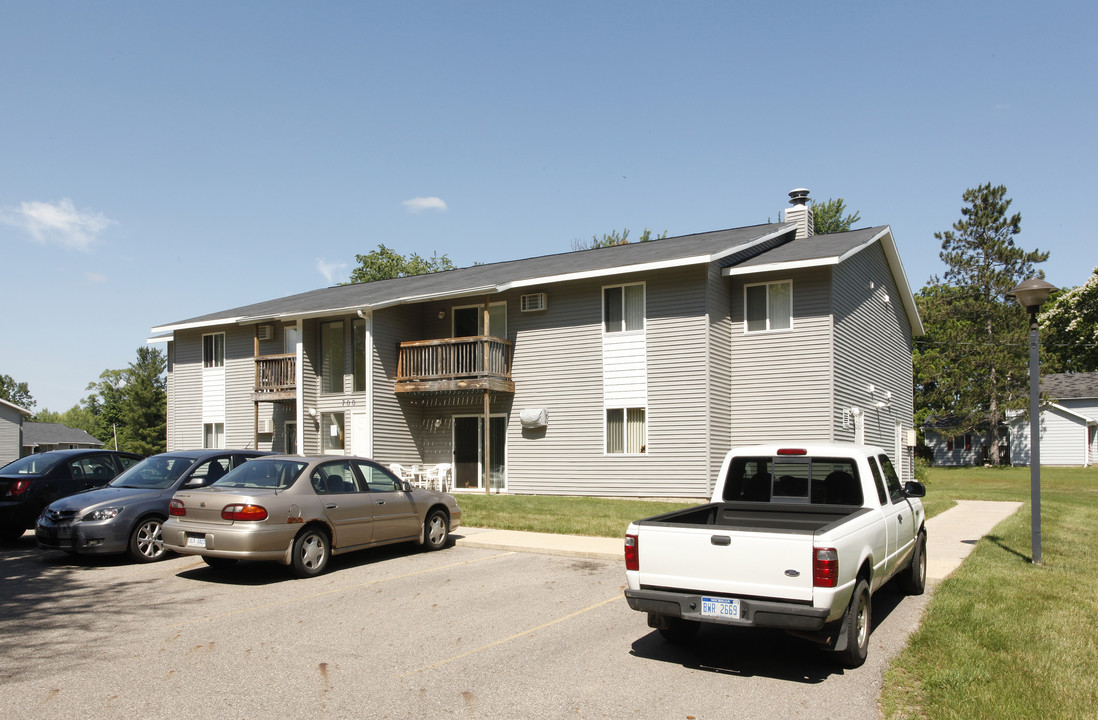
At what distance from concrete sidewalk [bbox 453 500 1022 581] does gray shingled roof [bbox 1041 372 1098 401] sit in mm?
39205

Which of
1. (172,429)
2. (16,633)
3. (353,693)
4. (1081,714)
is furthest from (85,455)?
(172,429)

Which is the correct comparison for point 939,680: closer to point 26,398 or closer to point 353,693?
point 353,693

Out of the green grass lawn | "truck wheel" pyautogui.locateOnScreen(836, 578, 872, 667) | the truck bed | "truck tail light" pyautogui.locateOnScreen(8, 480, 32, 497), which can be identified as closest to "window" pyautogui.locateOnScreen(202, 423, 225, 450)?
"truck tail light" pyautogui.locateOnScreen(8, 480, 32, 497)

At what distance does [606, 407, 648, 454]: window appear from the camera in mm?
20775

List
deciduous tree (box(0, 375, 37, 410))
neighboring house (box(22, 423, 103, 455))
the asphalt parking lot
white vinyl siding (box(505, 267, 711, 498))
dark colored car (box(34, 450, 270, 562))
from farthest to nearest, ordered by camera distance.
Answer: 1. deciduous tree (box(0, 375, 37, 410))
2. neighboring house (box(22, 423, 103, 455))
3. white vinyl siding (box(505, 267, 711, 498))
4. dark colored car (box(34, 450, 270, 562))
5. the asphalt parking lot

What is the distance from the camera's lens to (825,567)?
18.4 ft

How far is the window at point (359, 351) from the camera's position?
24.3 metres

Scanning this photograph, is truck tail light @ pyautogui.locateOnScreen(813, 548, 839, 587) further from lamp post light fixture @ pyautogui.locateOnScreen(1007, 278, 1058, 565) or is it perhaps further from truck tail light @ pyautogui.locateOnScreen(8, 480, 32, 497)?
truck tail light @ pyautogui.locateOnScreen(8, 480, 32, 497)

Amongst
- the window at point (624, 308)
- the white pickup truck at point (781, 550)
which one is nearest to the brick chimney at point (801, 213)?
the window at point (624, 308)

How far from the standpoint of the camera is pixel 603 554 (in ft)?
37.1

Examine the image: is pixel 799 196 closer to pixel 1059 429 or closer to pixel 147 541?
pixel 147 541

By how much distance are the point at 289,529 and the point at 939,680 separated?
685 centimetres

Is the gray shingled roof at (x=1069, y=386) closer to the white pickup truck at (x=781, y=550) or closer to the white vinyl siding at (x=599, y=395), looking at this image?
the white vinyl siding at (x=599, y=395)

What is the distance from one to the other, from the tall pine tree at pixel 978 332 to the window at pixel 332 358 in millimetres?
37504
